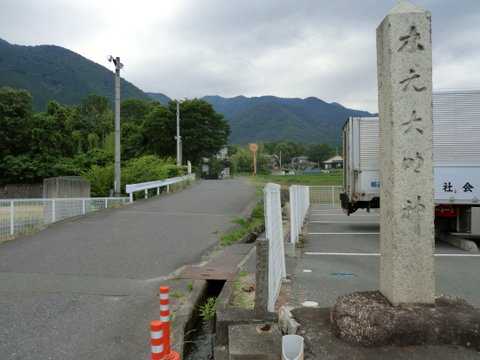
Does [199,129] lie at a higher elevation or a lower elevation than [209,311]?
higher

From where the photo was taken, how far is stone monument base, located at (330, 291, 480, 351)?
11.9 ft

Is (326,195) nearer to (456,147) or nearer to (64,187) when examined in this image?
(64,187)

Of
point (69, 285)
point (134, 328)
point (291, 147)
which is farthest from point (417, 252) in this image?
point (291, 147)

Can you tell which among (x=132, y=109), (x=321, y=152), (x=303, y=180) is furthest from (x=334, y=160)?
(x=303, y=180)

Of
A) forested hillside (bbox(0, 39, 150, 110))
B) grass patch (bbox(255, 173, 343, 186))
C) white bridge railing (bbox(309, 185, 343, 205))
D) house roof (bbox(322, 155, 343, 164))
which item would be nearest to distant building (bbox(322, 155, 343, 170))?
house roof (bbox(322, 155, 343, 164))

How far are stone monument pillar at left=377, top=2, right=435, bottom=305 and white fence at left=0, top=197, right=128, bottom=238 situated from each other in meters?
9.44

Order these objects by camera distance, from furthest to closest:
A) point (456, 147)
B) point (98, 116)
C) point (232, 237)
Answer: point (98, 116), point (232, 237), point (456, 147)

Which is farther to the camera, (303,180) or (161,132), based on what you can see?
(303,180)

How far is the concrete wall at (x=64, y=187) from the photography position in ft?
51.7

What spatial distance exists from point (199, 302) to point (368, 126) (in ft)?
25.8

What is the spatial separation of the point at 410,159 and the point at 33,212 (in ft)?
33.6

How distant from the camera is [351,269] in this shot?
24.5 feet

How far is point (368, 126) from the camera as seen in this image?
38.5ft

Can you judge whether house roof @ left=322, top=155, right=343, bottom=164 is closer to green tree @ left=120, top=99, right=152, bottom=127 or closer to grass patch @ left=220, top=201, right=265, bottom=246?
green tree @ left=120, top=99, right=152, bottom=127
